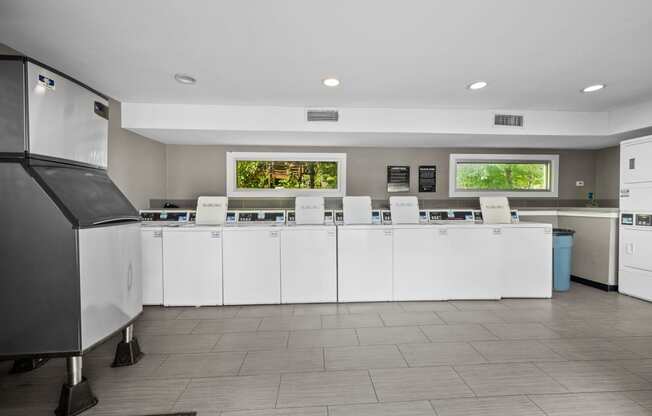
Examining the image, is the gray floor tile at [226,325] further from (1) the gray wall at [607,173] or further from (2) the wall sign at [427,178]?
(1) the gray wall at [607,173]

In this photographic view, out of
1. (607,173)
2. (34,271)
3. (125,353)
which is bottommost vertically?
(125,353)

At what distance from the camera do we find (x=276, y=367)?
207 centimetres

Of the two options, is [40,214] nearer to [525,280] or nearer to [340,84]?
[340,84]

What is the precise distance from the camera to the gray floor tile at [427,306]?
320 centimetres

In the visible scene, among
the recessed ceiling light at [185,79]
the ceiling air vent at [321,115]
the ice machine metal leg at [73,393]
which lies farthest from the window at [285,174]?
the ice machine metal leg at [73,393]

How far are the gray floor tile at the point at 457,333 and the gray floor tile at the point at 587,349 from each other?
0.45 m

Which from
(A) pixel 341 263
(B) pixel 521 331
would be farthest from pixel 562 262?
(A) pixel 341 263

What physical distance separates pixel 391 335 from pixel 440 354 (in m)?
0.46

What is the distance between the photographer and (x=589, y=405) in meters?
1.67

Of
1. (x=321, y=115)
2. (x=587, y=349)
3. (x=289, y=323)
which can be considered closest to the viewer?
(x=587, y=349)

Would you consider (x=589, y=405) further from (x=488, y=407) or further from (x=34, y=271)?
(x=34, y=271)

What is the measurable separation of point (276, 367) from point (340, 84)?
2.57 metres

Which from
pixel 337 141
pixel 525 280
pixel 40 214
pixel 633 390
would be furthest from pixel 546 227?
pixel 40 214

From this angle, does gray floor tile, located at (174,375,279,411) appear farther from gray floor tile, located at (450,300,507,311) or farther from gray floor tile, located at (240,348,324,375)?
gray floor tile, located at (450,300,507,311)
